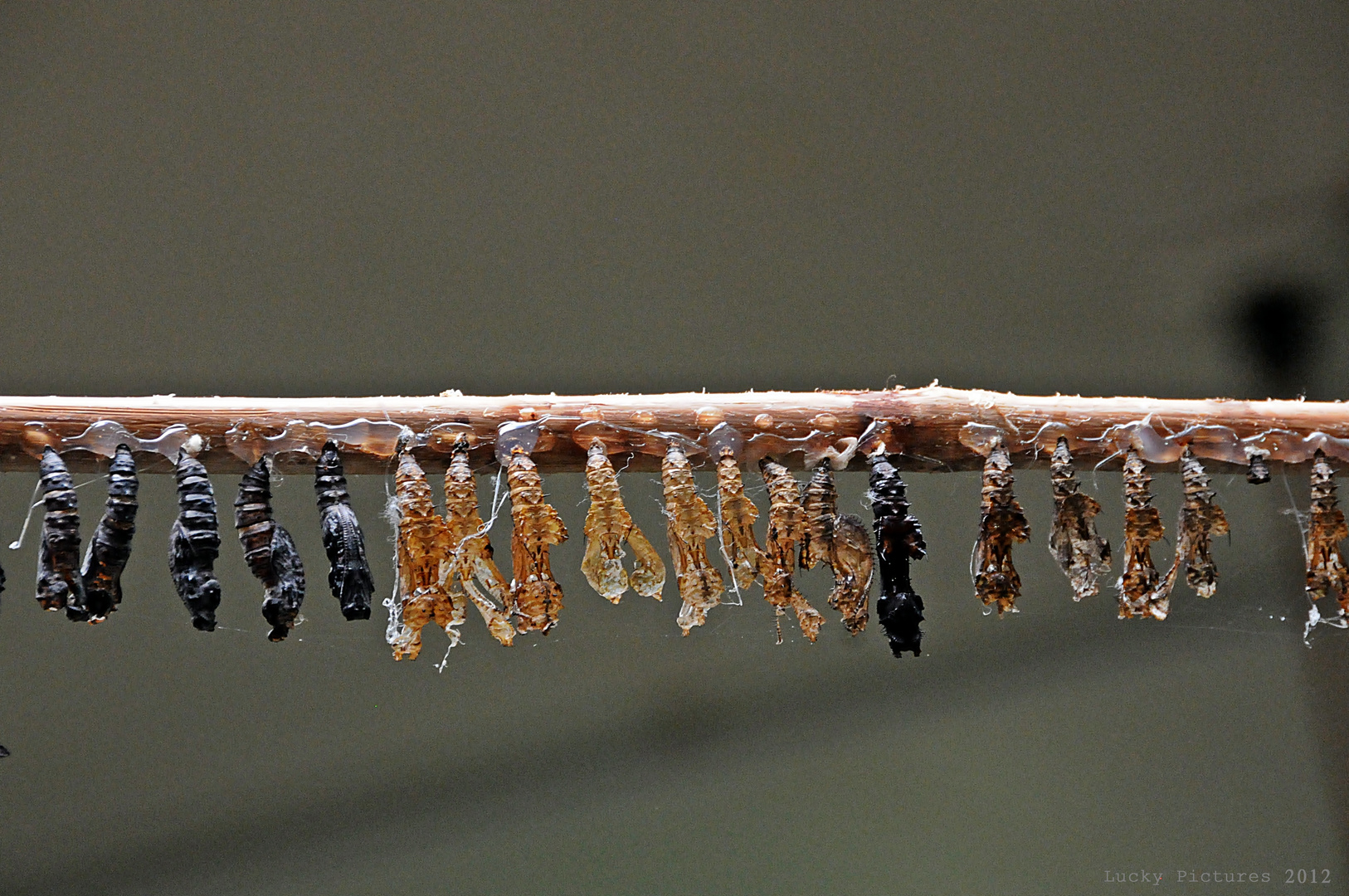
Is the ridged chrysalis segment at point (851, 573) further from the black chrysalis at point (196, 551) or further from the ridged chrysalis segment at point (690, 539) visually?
the black chrysalis at point (196, 551)

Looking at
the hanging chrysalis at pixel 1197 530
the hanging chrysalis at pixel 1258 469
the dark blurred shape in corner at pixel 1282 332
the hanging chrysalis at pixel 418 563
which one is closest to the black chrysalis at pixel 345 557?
the hanging chrysalis at pixel 418 563

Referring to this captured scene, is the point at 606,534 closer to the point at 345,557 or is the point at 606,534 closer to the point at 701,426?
A: the point at 701,426

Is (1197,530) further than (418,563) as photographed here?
Yes

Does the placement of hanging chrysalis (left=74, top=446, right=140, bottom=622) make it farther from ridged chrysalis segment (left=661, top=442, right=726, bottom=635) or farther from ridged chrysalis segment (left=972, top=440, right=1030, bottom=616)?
ridged chrysalis segment (left=972, top=440, right=1030, bottom=616)

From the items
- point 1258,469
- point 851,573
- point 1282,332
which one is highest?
point 1282,332

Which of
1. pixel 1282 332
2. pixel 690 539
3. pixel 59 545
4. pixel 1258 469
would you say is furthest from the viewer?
pixel 1282 332

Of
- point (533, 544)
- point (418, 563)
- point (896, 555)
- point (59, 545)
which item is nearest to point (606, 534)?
point (533, 544)

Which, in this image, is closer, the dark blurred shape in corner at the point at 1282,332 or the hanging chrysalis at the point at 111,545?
the hanging chrysalis at the point at 111,545

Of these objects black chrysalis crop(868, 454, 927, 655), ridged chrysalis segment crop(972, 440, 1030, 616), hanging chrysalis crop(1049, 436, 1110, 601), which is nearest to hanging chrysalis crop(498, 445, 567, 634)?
black chrysalis crop(868, 454, 927, 655)
